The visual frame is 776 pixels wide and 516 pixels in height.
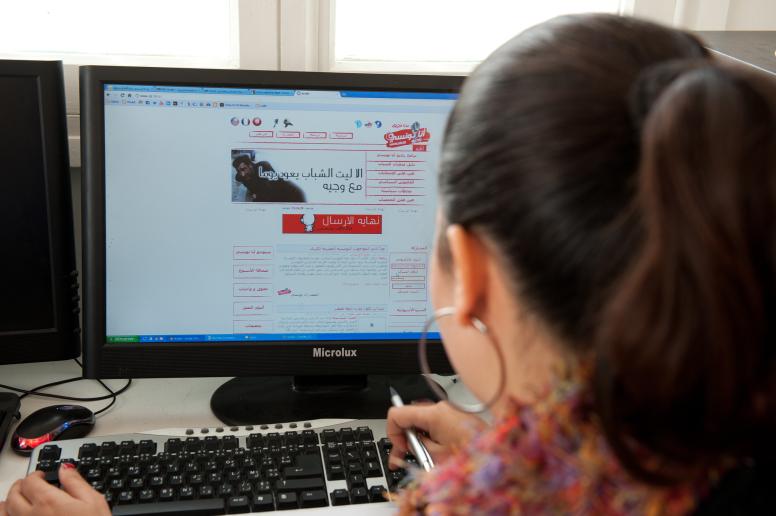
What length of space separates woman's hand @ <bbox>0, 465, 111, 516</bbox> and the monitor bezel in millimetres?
212

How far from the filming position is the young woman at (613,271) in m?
0.41

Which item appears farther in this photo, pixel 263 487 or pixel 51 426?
pixel 51 426

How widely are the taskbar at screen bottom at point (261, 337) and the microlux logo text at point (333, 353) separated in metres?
0.01

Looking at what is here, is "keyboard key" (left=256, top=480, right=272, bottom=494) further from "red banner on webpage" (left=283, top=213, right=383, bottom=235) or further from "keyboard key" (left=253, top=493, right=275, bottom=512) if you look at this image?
"red banner on webpage" (left=283, top=213, right=383, bottom=235)

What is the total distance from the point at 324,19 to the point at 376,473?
73 cm

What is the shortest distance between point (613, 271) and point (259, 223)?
1.94ft

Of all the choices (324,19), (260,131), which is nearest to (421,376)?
(260,131)

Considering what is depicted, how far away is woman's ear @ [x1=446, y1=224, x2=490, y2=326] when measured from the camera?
53 centimetres

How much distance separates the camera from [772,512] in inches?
18.7

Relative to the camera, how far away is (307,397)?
1.05 metres

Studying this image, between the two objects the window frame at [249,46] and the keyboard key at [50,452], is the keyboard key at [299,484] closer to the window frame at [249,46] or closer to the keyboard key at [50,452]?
the keyboard key at [50,452]

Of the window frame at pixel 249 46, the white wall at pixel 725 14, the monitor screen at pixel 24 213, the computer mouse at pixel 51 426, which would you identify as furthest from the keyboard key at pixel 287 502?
the white wall at pixel 725 14

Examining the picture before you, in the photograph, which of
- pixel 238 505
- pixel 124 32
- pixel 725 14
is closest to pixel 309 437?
pixel 238 505

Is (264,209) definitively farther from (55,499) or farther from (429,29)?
(429,29)
